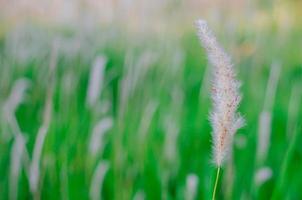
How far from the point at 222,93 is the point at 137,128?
1.25 m

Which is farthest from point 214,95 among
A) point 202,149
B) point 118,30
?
point 118,30

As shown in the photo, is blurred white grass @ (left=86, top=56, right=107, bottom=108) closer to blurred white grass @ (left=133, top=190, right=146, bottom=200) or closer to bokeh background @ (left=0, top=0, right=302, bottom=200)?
bokeh background @ (left=0, top=0, right=302, bottom=200)

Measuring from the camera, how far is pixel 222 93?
0.53m

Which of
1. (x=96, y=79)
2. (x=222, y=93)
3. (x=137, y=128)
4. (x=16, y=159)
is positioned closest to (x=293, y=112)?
(x=137, y=128)

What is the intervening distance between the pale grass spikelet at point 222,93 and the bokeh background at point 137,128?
96mm

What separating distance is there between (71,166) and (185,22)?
2090 mm

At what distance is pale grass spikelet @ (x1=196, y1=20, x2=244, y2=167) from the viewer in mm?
524

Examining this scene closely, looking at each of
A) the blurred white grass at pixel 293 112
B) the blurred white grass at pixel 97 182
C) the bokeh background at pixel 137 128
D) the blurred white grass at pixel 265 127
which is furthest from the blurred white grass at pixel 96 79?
the blurred white grass at pixel 293 112

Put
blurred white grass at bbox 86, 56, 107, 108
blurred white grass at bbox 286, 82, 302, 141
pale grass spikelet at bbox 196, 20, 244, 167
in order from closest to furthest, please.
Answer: pale grass spikelet at bbox 196, 20, 244, 167 → blurred white grass at bbox 86, 56, 107, 108 → blurred white grass at bbox 286, 82, 302, 141

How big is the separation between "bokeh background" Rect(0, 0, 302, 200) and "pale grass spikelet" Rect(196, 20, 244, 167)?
0.10 m

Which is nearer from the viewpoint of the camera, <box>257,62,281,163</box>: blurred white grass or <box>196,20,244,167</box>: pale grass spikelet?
<box>196,20,244,167</box>: pale grass spikelet

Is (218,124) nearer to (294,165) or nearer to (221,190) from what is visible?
(221,190)

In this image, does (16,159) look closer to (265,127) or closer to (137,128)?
(265,127)

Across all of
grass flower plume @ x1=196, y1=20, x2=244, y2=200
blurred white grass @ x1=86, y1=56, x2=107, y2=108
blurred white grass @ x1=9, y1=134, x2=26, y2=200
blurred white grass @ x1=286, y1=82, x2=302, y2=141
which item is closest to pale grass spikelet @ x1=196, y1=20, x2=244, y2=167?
grass flower plume @ x1=196, y1=20, x2=244, y2=200
